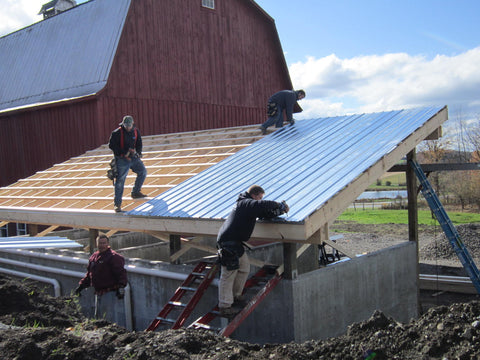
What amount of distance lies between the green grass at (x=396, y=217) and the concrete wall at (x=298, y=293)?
723 inches

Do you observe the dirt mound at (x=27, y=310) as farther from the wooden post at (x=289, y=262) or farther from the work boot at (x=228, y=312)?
the wooden post at (x=289, y=262)

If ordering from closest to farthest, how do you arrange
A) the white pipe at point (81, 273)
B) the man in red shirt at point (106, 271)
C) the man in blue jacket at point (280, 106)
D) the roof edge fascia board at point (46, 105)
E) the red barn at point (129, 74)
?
the man in red shirt at point (106, 271) < the white pipe at point (81, 273) < the man in blue jacket at point (280, 106) < the roof edge fascia board at point (46, 105) < the red barn at point (129, 74)

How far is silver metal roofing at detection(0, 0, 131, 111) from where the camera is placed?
16422mm

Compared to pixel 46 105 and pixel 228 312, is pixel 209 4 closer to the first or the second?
pixel 46 105

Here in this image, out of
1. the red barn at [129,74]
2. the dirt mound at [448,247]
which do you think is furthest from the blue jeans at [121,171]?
the dirt mound at [448,247]

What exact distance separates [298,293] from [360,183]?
5.76ft

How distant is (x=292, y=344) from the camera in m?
4.70

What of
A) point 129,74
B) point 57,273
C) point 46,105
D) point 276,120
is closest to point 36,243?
point 57,273

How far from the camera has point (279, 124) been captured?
1187 centimetres

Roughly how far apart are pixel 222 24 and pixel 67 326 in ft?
49.9

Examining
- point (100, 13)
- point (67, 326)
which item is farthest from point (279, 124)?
point (100, 13)

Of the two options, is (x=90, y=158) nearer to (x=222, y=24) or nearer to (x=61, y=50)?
(x=61, y=50)

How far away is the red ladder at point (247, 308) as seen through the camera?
6023mm

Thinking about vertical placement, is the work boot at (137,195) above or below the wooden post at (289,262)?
above
